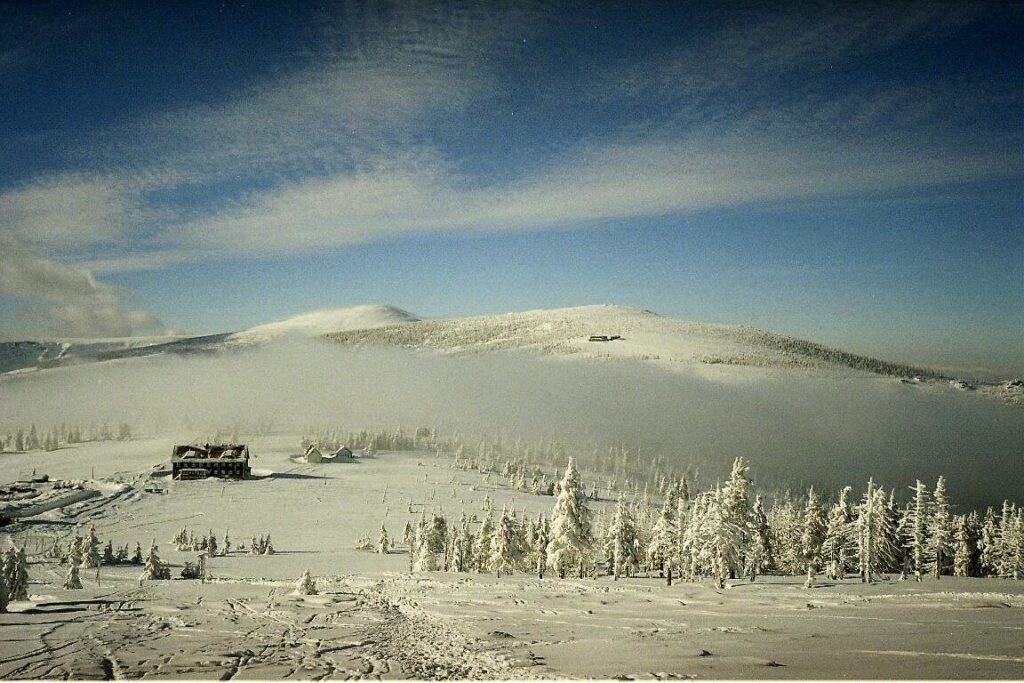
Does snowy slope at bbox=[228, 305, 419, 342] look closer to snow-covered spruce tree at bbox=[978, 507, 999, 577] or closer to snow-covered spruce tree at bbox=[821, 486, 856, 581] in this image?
snow-covered spruce tree at bbox=[821, 486, 856, 581]

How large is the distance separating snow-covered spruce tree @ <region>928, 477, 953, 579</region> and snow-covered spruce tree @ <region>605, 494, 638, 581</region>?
6004 millimetres

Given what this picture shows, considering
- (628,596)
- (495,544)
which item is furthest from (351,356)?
(628,596)

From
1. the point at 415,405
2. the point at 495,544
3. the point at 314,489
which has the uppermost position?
the point at 415,405

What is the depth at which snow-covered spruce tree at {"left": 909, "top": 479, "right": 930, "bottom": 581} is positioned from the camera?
462 inches

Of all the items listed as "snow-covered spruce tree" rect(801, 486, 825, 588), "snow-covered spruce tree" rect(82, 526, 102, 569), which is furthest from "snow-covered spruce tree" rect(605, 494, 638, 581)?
"snow-covered spruce tree" rect(82, 526, 102, 569)

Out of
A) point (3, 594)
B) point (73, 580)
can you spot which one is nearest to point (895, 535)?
point (73, 580)

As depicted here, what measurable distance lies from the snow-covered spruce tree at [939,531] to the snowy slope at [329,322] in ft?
36.3

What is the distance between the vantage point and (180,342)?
Answer: 36.1 ft

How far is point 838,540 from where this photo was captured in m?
13.8

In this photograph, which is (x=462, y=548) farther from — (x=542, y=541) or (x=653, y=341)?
(x=653, y=341)

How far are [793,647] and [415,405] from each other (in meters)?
8.09

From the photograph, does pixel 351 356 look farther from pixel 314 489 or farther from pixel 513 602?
pixel 513 602

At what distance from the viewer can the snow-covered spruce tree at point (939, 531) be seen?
37.2 ft

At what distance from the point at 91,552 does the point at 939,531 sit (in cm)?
1573
